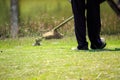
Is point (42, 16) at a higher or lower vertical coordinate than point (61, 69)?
higher

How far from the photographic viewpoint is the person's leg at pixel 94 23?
15.6 ft

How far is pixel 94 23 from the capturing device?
4887 mm

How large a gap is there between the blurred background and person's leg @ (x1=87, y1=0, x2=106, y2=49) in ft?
20.1

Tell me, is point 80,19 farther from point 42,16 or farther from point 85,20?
point 42,16

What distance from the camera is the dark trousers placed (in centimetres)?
473

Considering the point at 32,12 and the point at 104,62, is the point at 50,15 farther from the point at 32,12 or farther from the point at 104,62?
the point at 104,62

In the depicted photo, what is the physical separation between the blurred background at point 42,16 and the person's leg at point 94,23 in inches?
241

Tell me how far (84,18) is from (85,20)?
0.21ft

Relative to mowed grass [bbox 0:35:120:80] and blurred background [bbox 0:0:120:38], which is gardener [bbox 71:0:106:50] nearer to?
mowed grass [bbox 0:35:120:80]

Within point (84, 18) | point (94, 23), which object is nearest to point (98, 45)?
point (94, 23)

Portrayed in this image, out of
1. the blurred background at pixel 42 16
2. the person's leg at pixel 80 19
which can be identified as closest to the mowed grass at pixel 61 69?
the person's leg at pixel 80 19

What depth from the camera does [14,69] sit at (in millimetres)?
3047

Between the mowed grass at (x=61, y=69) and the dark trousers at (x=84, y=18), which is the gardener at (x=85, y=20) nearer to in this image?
the dark trousers at (x=84, y=18)

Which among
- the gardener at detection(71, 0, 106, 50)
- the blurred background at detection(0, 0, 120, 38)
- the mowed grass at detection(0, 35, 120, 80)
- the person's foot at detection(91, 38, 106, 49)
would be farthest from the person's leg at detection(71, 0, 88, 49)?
the blurred background at detection(0, 0, 120, 38)
